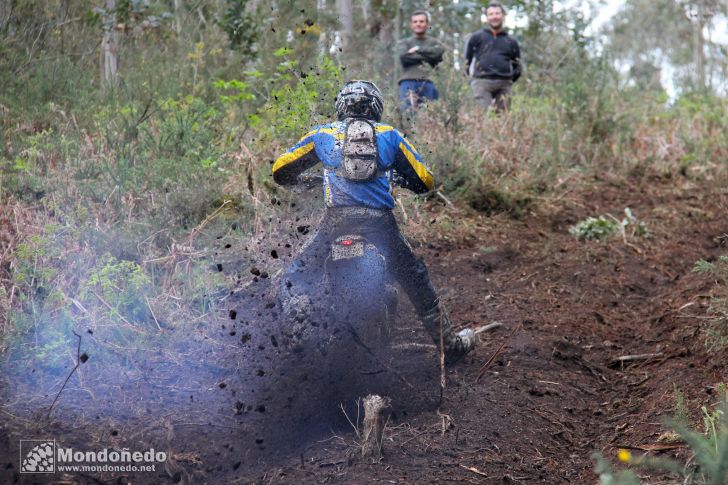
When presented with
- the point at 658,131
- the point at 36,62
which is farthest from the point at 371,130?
the point at 658,131

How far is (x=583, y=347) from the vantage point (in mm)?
6766

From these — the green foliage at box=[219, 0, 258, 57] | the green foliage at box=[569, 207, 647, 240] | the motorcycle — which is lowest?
the green foliage at box=[569, 207, 647, 240]

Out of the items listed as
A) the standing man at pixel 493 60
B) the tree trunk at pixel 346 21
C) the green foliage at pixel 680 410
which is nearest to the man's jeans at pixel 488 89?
the standing man at pixel 493 60

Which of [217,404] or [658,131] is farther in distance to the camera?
[658,131]

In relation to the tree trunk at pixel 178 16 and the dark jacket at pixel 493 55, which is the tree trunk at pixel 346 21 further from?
the tree trunk at pixel 178 16

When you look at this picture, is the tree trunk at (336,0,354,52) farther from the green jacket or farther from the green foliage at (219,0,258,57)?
the green foliage at (219,0,258,57)

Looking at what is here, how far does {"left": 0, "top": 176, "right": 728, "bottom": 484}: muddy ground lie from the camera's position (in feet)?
14.9

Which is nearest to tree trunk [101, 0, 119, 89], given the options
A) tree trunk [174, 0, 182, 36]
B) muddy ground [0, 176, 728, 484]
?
tree trunk [174, 0, 182, 36]

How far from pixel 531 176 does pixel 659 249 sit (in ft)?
6.36

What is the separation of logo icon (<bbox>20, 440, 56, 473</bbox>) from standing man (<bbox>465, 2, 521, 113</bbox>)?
8855mm

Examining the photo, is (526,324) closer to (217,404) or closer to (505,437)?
(505,437)

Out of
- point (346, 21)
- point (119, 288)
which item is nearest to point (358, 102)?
point (119, 288)

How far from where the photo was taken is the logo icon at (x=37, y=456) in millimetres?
4242

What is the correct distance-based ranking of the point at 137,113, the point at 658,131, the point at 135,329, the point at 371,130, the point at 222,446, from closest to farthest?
the point at 222,446 < the point at 371,130 < the point at 135,329 < the point at 137,113 < the point at 658,131
